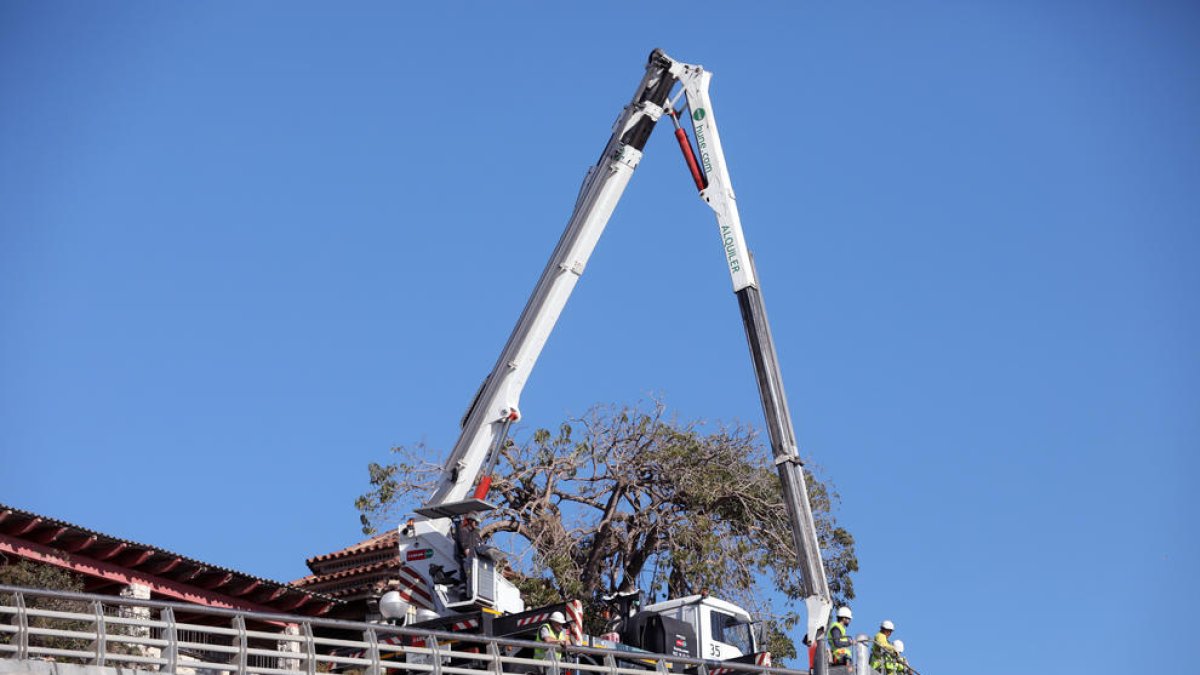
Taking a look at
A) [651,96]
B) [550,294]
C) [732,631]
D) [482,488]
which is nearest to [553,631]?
[482,488]

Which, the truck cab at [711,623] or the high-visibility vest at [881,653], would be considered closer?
the high-visibility vest at [881,653]

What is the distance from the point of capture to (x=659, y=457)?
39.9 meters

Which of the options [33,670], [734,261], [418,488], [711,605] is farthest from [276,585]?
[33,670]

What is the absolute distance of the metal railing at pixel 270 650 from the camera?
62.0ft

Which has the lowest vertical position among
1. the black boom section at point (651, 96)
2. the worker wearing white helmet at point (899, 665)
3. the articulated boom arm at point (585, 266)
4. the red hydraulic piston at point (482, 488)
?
the worker wearing white helmet at point (899, 665)

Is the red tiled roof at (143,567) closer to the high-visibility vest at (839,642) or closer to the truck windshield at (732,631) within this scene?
the truck windshield at (732,631)

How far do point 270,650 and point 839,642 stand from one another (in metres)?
8.83

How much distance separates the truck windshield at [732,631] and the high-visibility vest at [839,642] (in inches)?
124

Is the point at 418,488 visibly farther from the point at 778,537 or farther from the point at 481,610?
the point at 481,610

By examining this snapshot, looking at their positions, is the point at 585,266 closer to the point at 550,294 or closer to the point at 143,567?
the point at 550,294

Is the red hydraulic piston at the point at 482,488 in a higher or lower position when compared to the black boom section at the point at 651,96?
lower

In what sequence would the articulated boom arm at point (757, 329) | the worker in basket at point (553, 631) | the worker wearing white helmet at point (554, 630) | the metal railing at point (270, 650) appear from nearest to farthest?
the metal railing at point (270, 650) → the worker in basket at point (553, 631) → the worker wearing white helmet at point (554, 630) → the articulated boom arm at point (757, 329)


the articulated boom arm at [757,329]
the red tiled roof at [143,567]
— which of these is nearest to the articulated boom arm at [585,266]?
the articulated boom arm at [757,329]

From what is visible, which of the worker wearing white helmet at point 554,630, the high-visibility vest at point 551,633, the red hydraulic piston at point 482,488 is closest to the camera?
the high-visibility vest at point 551,633
